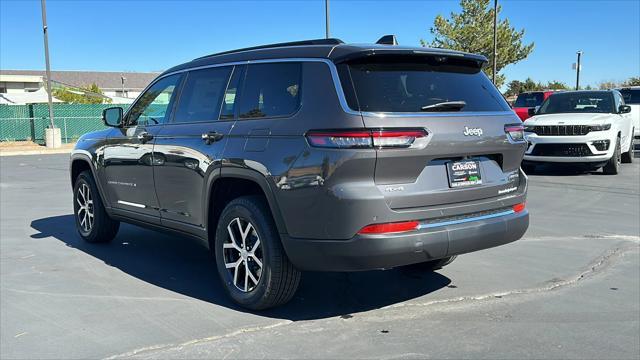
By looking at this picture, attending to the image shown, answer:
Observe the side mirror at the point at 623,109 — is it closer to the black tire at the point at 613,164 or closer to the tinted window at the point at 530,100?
the black tire at the point at 613,164

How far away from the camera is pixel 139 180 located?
5578mm

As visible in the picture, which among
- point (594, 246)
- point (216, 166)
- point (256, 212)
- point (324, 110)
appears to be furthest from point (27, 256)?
point (594, 246)

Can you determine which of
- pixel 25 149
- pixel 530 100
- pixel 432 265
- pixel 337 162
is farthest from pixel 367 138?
pixel 25 149

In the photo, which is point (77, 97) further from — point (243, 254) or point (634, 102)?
point (243, 254)

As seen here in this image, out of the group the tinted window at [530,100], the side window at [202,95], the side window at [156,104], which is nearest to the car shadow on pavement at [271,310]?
the side window at [202,95]

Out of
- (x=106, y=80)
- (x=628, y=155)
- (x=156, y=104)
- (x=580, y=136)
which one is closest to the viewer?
(x=156, y=104)

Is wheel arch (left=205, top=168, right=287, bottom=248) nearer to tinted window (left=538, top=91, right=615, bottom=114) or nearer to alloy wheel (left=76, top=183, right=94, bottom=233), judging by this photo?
alloy wheel (left=76, top=183, right=94, bottom=233)

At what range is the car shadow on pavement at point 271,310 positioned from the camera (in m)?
4.52

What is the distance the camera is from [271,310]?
172 inches

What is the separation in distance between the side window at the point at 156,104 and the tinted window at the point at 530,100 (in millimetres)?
17294

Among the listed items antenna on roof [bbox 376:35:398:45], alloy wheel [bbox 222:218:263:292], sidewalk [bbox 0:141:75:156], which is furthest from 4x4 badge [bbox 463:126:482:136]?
sidewalk [bbox 0:141:75:156]

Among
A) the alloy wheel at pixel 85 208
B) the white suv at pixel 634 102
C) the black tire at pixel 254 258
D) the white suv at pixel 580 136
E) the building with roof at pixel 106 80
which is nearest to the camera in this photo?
the black tire at pixel 254 258

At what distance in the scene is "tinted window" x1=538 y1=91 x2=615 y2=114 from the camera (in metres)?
13.2

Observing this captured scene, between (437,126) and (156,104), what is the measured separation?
9.86ft
